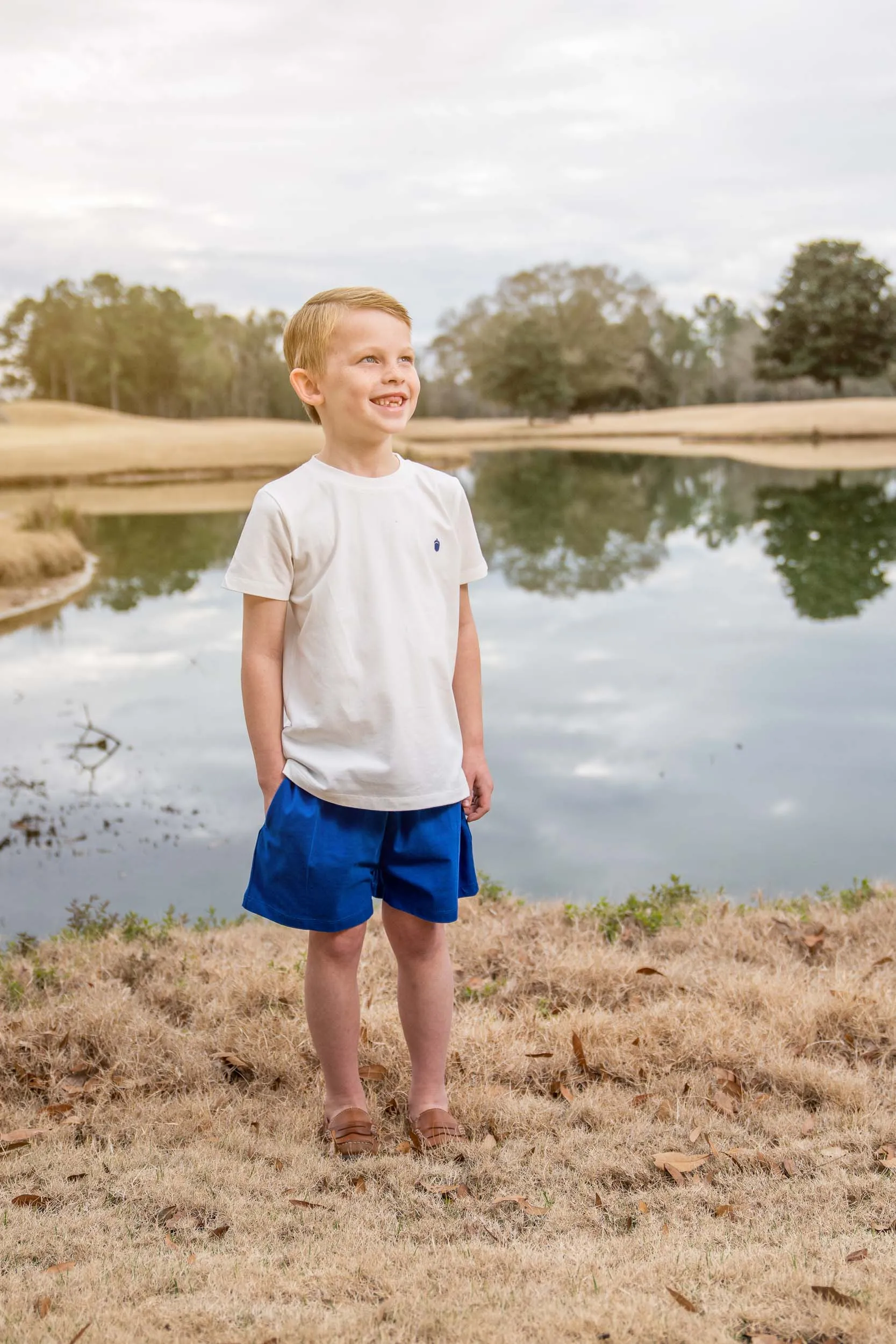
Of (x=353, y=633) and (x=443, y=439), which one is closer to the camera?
(x=353, y=633)

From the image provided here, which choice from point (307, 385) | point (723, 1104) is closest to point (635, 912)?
point (723, 1104)

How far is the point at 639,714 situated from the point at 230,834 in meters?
3.63

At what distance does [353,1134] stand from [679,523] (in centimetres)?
2040

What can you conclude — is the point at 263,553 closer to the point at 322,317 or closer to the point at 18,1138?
the point at 322,317

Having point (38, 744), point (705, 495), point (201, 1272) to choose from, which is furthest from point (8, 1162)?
point (705, 495)

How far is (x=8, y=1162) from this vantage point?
2.71 m

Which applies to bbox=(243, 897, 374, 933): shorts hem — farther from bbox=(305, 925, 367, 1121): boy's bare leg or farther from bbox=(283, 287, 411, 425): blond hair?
bbox=(283, 287, 411, 425): blond hair

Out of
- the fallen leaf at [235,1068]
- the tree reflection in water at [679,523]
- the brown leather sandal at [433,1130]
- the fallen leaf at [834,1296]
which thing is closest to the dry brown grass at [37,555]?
the tree reflection in water at [679,523]

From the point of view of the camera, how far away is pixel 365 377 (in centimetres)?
254

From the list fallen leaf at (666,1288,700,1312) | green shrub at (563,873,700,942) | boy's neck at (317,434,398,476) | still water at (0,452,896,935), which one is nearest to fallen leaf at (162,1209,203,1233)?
fallen leaf at (666,1288,700,1312)

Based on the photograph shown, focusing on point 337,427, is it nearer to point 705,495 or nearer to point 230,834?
point 230,834

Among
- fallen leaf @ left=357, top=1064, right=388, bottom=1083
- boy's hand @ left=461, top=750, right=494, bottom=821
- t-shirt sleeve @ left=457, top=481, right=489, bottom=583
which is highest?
t-shirt sleeve @ left=457, top=481, right=489, bottom=583

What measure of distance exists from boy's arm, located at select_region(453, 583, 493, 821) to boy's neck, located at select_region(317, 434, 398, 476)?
378 mm

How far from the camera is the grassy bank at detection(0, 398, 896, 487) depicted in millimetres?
35562
